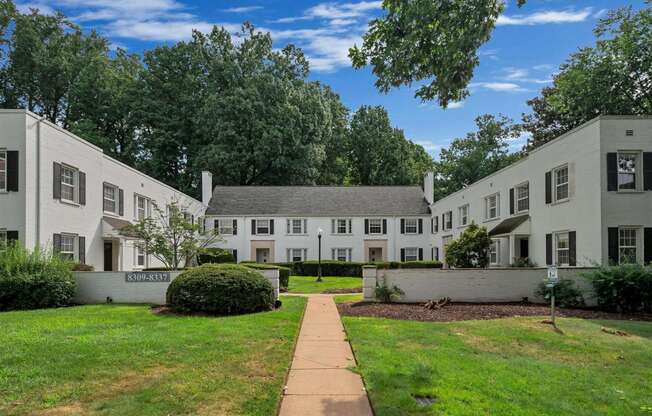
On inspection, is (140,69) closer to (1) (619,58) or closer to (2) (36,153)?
(2) (36,153)

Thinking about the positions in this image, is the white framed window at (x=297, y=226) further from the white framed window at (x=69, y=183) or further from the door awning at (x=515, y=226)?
the white framed window at (x=69, y=183)

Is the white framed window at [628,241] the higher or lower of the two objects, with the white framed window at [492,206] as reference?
lower

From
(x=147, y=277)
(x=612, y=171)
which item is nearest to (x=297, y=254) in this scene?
(x=147, y=277)

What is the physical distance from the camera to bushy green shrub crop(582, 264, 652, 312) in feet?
44.2

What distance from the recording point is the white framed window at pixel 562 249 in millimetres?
18891

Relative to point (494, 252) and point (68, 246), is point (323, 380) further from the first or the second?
point (494, 252)

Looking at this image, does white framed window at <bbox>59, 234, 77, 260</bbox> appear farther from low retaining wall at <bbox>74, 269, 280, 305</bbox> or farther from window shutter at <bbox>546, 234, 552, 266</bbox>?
window shutter at <bbox>546, 234, 552, 266</bbox>

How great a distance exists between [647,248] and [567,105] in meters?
17.1

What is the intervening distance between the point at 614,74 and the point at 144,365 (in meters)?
31.3

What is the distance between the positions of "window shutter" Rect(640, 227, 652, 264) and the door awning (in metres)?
5.55

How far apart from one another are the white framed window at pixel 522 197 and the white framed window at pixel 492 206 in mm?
2295

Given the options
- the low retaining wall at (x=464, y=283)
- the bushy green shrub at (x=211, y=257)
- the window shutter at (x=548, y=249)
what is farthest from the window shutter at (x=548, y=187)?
the bushy green shrub at (x=211, y=257)

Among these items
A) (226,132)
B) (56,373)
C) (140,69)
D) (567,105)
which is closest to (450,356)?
(56,373)

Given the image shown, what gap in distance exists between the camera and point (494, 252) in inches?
992
